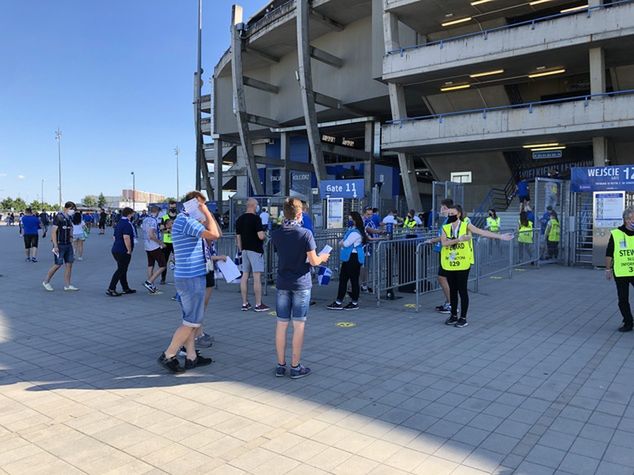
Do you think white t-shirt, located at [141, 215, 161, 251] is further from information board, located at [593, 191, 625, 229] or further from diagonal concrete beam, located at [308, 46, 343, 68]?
diagonal concrete beam, located at [308, 46, 343, 68]

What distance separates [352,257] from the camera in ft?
28.3

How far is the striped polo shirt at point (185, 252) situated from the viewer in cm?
508

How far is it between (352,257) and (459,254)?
1.92 meters

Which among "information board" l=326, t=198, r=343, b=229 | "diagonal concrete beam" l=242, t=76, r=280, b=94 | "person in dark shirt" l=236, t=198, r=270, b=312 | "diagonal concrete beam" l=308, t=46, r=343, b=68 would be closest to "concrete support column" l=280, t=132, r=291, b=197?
"diagonal concrete beam" l=242, t=76, r=280, b=94

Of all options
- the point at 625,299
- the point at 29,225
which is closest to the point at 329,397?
the point at 625,299

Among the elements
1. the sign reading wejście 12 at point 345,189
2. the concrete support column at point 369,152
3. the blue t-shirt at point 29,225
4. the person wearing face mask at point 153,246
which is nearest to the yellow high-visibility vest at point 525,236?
the sign reading wejście 12 at point 345,189

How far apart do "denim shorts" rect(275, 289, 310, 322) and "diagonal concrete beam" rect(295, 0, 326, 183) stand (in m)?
26.3

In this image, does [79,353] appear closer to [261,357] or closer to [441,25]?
[261,357]

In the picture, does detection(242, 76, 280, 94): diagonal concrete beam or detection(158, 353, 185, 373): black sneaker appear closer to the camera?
detection(158, 353, 185, 373): black sneaker

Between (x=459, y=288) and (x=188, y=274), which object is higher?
(x=188, y=274)

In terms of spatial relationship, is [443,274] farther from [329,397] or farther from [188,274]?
[188,274]

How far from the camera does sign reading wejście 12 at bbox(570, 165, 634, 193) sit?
14.1 m

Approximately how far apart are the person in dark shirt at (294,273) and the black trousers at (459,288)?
10.2ft

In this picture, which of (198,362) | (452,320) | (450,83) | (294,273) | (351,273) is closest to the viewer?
(294,273)
